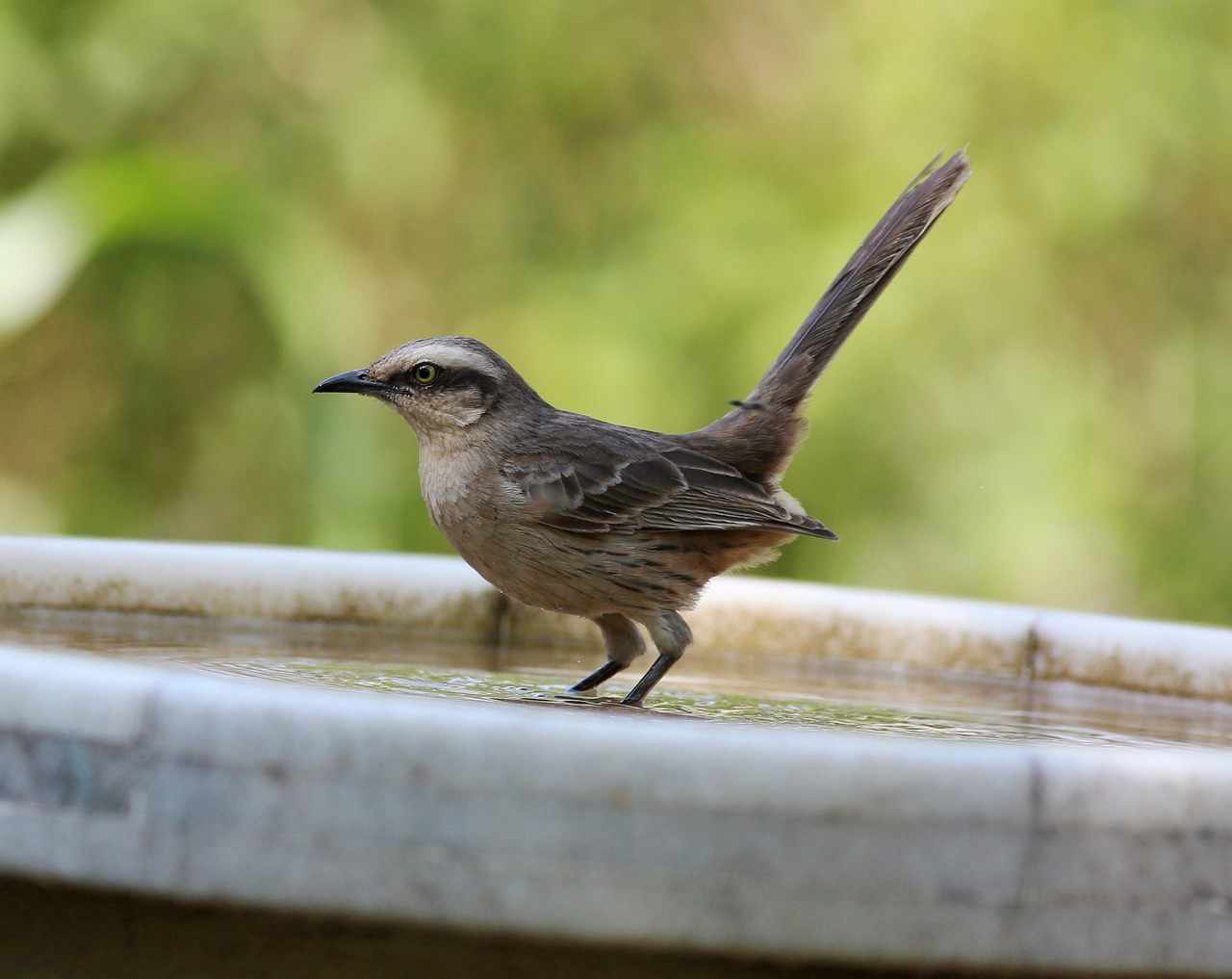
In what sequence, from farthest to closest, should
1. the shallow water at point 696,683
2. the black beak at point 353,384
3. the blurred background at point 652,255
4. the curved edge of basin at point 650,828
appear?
the blurred background at point 652,255 → the black beak at point 353,384 → the shallow water at point 696,683 → the curved edge of basin at point 650,828

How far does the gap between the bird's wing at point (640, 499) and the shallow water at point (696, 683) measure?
1.35 feet

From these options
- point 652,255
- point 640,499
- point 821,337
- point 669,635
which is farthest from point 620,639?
point 652,255

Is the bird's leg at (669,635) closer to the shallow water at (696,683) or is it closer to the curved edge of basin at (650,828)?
the shallow water at (696,683)

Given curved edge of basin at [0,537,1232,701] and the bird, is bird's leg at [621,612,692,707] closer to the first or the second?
the bird

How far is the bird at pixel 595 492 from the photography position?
3.78m

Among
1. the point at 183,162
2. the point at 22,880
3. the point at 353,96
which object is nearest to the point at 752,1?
the point at 353,96

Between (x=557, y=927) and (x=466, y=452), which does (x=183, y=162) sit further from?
(x=557, y=927)

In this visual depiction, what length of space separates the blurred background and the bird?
3.33 meters

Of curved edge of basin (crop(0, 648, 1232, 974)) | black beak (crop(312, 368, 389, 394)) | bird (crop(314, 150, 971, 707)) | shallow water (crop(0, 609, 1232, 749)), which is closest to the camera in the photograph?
curved edge of basin (crop(0, 648, 1232, 974))

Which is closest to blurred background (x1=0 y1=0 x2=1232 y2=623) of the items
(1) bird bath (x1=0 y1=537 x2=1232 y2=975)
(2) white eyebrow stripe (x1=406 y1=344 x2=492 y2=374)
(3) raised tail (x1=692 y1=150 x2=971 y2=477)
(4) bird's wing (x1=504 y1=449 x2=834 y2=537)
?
(3) raised tail (x1=692 y1=150 x2=971 y2=477)

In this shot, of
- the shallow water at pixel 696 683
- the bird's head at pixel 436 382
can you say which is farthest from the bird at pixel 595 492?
the shallow water at pixel 696 683

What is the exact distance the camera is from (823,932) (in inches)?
68.3

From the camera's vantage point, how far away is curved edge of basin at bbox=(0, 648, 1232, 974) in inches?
67.4

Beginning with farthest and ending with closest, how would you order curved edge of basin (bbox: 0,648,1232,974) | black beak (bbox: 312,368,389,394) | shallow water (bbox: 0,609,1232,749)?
black beak (bbox: 312,368,389,394) → shallow water (bbox: 0,609,1232,749) → curved edge of basin (bbox: 0,648,1232,974)
